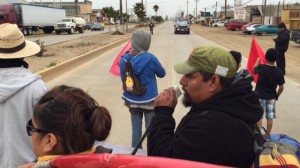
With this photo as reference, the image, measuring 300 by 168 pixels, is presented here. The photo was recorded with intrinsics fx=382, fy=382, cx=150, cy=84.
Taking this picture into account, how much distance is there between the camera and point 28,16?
135 feet

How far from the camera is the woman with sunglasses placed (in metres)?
1.61

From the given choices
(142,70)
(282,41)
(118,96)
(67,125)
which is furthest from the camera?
(282,41)

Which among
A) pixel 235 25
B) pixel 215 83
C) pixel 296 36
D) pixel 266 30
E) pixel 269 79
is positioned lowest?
pixel 266 30

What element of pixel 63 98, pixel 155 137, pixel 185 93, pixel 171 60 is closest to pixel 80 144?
pixel 63 98

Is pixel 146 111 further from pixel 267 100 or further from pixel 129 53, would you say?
pixel 267 100

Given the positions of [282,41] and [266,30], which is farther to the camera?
[266,30]

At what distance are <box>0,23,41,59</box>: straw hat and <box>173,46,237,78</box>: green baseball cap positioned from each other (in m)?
1.08

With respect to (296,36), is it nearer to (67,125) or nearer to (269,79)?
(269,79)

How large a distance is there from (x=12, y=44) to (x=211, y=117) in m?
1.38

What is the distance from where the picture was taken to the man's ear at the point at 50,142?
1.63m

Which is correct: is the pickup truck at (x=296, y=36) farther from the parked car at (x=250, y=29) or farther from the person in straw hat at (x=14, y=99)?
the person in straw hat at (x=14, y=99)

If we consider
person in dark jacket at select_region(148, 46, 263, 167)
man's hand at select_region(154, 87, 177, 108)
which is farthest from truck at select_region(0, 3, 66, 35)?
person in dark jacket at select_region(148, 46, 263, 167)

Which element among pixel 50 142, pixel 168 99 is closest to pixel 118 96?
pixel 168 99

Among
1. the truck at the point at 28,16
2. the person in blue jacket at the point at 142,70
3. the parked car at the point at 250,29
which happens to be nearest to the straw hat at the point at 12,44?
the person in blue jacket at the point at 142,70
